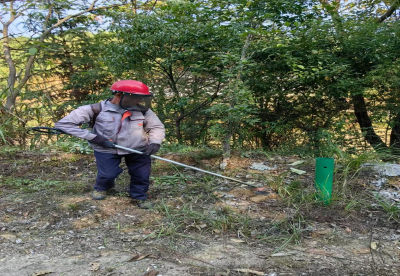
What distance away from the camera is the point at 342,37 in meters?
6.19

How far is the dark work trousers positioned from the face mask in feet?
1.76

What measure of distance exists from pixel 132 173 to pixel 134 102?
83 centimetres

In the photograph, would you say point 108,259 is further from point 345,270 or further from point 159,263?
point 345,270

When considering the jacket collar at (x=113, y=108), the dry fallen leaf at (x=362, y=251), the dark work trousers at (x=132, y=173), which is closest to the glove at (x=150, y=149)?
the dark work trousers at (x=132, y=173)

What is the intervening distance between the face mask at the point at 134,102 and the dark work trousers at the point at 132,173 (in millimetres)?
537

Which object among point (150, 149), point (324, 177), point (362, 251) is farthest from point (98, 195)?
point (362, 251)

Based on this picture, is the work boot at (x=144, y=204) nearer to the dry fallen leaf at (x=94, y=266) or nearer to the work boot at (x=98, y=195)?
the work boot at (x=98, y=195)

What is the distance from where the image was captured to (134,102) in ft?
11.7

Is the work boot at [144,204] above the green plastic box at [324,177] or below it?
below

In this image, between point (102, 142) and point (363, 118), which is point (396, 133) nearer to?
point (363, 118)

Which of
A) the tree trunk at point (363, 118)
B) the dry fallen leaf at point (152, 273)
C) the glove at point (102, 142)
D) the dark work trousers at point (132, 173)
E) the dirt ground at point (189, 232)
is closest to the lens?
the dry fallen leaf at point (152, 273)

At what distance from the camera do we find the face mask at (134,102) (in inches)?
138

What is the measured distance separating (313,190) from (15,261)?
120 inches

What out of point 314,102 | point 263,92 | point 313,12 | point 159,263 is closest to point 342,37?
point 313,12
